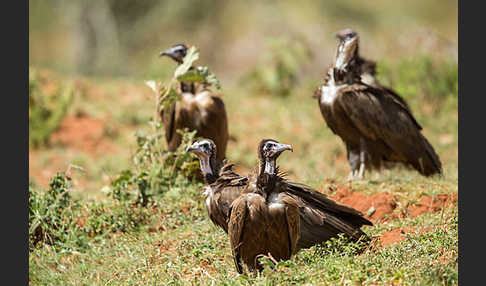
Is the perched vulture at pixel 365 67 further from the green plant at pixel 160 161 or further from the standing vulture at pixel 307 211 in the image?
the standing vulture at pixel 307 211

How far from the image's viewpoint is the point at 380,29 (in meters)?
22.4

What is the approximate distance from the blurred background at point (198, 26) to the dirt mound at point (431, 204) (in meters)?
13.5

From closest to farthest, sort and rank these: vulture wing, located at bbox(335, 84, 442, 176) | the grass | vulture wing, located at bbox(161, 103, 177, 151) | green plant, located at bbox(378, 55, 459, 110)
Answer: the grass < vulture wing, located at bbox(335, 84, 442, 176) < vulture wing, located at bbox(161, 103, 177, 151) < green plant, located at bbox(378, 55, 459, 110)

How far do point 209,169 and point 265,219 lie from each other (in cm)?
119

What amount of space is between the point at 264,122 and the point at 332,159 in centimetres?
229

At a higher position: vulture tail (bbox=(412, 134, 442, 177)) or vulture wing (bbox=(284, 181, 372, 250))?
vulture tail (bbox=(412, 134, 442, 177))

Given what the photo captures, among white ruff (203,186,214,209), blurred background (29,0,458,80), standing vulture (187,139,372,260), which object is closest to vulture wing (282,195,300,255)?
standing vulture (187,139,372,260)

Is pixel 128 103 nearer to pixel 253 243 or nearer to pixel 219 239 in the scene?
pixel 219 239

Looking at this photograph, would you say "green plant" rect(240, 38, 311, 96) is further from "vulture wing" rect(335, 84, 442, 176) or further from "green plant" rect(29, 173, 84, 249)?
"green plant" rect(29, 173, 84, 249)

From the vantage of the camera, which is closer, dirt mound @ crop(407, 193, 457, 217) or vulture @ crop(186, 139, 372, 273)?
vulture @ crop(186, 139, 372, 273)

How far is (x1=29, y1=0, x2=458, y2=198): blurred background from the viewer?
36.1ft

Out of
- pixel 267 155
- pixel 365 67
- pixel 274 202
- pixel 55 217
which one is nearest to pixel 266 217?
pixel 274 202

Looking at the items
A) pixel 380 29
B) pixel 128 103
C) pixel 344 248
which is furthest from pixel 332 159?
pixel 380 29

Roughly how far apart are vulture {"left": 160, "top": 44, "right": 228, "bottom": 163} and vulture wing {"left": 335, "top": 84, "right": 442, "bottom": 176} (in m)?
1.34
